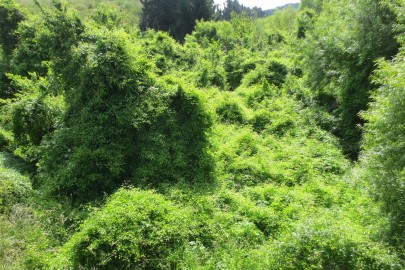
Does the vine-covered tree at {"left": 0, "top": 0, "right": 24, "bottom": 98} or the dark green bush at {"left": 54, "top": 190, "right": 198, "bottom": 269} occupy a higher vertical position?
the vine-covered tree at {"left": 0, "top": 0, "right": 24, "bottom": 98}

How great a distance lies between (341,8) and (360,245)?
12800 millimetres

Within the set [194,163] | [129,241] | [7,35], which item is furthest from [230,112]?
[7,35]

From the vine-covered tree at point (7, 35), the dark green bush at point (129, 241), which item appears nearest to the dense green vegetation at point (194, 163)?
the dark green bush at point (129, 241)

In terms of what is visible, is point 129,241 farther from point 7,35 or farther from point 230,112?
point 7,35

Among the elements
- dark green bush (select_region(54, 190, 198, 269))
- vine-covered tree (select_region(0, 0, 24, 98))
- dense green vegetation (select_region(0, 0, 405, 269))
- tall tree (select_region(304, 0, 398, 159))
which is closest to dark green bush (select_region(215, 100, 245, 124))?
dense green vegetation (select_region(0, 0, 405, 269))

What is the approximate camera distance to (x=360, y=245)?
17.6 feet

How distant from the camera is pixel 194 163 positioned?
31.6ft

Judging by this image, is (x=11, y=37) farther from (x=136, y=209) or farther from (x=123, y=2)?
(x=123, y=2)

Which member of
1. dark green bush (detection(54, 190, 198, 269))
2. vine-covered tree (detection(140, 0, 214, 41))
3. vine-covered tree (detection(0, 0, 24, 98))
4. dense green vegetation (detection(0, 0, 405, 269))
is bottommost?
dark green bush (detection(54, 190, 198, 269))

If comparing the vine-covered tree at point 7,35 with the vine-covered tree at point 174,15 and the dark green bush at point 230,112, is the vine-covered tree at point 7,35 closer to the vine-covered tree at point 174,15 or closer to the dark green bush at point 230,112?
the dark green bush at point 230,112

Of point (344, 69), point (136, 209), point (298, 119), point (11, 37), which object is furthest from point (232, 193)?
point (11, 37)

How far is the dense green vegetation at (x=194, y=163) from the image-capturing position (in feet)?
19.6

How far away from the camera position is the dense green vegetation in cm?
597

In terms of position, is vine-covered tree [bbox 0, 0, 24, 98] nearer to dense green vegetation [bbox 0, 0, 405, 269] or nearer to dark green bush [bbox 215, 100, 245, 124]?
dense green vegetation [bbox 0, 0, 405, 269]
